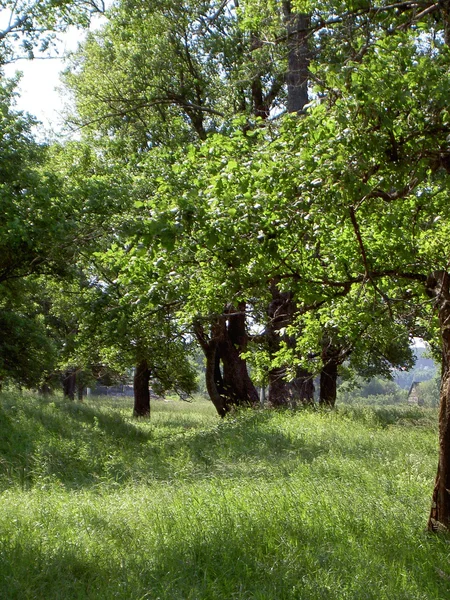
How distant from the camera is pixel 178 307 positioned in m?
13.8

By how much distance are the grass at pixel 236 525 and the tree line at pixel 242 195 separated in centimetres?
105

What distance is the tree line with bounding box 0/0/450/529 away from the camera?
551 cm

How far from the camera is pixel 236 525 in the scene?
22.1 ft

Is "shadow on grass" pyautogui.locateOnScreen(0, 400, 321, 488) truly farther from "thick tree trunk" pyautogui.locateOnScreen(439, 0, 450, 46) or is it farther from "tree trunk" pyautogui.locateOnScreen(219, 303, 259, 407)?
"thick tree trunk" pyautogui.locateOnScreen(439, 0, 450, 46)

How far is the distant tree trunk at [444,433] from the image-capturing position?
6.37m

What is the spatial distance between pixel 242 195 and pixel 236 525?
11.1ft

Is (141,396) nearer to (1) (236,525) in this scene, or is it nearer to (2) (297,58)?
(2) (297,58)

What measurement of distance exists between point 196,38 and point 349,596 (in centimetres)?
1599

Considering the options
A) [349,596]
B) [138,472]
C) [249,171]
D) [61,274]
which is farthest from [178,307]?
[349,596]

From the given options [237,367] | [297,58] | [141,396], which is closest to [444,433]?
[297,58]

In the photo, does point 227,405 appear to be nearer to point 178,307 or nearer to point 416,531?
point 178,307

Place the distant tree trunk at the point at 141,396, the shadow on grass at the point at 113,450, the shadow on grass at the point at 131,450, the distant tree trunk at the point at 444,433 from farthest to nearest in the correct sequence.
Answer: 1. the distant tree trunk at the point at 141,396
2. the shadow on grass at the point at 113,450
3. the shadow on grass at the point at 131,450
4. the distant tree trunk at the point at 444,433

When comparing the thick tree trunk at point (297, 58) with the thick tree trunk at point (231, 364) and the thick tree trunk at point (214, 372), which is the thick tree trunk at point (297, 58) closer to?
the thick tree trunk at point (231, 364)

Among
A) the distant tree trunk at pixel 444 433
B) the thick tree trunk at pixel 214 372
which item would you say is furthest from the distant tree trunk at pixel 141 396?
the distant tree trunk at pixel 444 433
